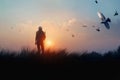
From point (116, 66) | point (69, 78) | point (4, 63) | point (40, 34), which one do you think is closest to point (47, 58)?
point (69, 78)

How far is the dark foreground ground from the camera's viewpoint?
61.5 feet

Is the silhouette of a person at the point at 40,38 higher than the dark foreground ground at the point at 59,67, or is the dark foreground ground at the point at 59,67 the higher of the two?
the silhouette of a person at the point at 40,38

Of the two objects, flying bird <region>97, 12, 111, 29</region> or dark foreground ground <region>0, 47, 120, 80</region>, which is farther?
flying bird <region>97, 12, 111, 29</region>

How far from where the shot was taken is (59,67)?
20547 millimetres

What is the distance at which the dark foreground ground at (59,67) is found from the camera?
738 inches

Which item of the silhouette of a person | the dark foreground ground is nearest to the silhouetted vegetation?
the dark foreground ground

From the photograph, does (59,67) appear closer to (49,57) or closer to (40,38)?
(49,57)

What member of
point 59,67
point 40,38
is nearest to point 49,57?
point 59,67

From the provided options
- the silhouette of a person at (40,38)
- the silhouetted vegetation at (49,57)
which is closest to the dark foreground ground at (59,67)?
the silhouetted vegetation at (49,57)

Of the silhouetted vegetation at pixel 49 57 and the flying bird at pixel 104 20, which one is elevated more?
the flying bird at pixel 104 20

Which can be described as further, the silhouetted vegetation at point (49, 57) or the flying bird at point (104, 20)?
the flying bird at point (104, 20)

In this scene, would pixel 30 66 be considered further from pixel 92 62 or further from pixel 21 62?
pixel 92 62

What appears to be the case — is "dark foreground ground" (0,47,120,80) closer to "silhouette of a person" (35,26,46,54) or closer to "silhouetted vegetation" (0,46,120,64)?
"silhouetted vegetation" (0,46,120,64)

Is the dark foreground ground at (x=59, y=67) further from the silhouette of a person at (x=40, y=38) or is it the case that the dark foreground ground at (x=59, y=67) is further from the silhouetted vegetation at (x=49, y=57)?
the silhouette of a person at (x=40, y=38)
